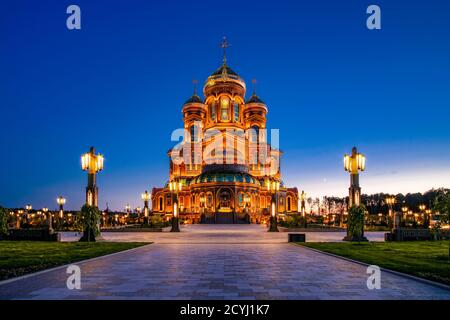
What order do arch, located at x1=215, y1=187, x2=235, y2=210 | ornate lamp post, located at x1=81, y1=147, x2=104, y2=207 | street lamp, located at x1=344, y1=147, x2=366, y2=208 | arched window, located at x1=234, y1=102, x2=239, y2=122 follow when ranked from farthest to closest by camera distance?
arched window, located at x1=234, y1=102, x2=239, y2=122 → arch, located at x1=215, y1=187, x2=235, y2=210 → street lamp, located at x1=344, y1=147, x2=366, y2=208 → ornate lamp post, located at x1=81, y1=147, x2=104, y2=207

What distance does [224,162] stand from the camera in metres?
81.0

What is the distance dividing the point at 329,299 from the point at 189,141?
8130 centimetres

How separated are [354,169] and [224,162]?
5441 cm

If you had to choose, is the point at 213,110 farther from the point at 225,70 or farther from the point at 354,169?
the point at 354,169

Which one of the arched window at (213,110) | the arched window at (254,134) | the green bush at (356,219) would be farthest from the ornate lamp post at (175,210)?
the arched window at (213,110)

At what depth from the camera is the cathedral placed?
72.0m

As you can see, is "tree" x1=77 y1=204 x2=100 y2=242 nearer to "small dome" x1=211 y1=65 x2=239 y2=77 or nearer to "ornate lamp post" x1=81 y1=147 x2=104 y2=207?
"ornate lamp post" x1=81 y1=147 x2=104 y2=207

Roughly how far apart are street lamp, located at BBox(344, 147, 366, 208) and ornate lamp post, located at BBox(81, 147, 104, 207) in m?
18.1

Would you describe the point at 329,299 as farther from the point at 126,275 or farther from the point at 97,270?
the point at 97,270

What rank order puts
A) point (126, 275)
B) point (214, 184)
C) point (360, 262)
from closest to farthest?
point (126, 275) → point (360, 262) → point (214, 184)

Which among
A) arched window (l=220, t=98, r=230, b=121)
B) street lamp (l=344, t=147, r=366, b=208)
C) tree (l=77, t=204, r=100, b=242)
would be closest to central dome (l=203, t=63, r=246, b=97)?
arched window (l=220, t=98, r=230, b=121)

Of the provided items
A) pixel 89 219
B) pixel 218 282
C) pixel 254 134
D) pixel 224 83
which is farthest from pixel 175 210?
pixel 224 83

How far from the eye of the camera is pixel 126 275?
11.8 m
